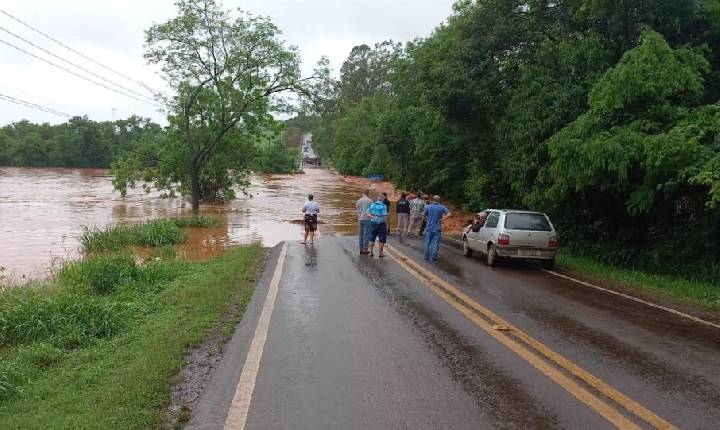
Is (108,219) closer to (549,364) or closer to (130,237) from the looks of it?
(130,237)

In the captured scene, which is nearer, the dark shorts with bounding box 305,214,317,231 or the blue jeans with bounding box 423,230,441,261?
the blue jeans with bounding box 423,230,441,261

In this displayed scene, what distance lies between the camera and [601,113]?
47.4 feet

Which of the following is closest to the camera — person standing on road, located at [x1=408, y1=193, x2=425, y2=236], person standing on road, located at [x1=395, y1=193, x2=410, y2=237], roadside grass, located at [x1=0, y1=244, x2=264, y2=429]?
roadside grass, located at [x1=0, y1=244, x2=264, y2=429]

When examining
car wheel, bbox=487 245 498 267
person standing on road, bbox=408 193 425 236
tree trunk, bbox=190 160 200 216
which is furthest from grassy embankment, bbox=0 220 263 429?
tree trunk, bbox=190 160 200 216

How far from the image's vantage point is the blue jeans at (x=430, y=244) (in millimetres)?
15031

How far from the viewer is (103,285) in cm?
1209

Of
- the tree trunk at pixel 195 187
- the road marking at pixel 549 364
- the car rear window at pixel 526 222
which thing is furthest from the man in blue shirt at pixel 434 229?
the tree trunk at pixel 195 187

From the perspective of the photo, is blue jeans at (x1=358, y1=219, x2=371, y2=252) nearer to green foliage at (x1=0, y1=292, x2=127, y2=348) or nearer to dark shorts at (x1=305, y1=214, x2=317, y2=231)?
dark shorts at (x1=305, y1=214, x2=317, y2=231)

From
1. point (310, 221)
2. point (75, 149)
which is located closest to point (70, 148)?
point (75, 149)

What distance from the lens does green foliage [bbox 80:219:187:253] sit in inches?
753

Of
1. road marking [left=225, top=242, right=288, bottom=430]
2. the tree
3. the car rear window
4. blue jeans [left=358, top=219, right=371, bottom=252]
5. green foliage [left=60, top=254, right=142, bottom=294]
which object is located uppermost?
the tree

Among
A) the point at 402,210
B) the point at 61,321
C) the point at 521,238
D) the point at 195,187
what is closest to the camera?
the point at 61,321

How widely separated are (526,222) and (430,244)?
2.41 m

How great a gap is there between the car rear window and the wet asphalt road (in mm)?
3395
